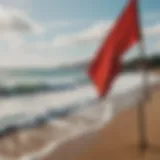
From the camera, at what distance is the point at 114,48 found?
94 centimetres

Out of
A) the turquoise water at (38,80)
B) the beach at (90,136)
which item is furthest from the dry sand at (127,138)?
the turquoise water at (38,80)

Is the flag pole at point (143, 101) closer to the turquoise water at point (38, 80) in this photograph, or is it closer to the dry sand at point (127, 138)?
the dry sand at point (127, 138)

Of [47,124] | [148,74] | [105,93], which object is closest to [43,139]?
[47,124]

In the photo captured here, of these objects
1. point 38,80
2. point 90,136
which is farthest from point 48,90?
point 90,136

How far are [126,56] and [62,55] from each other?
0.16 metres

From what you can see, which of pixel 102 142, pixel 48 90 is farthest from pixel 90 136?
pixel 48 90

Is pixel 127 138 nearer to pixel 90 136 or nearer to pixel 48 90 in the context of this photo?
pixel 90 136

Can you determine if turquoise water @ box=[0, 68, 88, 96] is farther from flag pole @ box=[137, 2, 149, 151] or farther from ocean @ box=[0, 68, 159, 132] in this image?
flag pole @ box=[137, 2, 149, 151]

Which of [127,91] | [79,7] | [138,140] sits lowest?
[138,140]

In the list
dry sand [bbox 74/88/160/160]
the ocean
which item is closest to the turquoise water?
the ocean

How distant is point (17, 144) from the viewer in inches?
36.4

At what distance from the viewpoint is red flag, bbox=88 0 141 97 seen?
3.07 feet

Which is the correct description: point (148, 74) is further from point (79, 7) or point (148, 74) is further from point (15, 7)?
point (15, 7)

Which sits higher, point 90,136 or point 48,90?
point 48,90
